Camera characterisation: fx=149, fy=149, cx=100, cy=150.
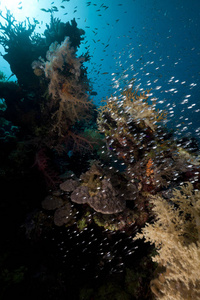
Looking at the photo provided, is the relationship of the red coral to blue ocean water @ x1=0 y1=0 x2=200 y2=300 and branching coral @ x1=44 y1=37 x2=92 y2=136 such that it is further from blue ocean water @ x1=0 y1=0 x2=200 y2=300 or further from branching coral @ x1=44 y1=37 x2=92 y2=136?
branching coral @ x1=44 y1=37 x2=92 y2=136

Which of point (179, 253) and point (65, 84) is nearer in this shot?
point (179, 253)

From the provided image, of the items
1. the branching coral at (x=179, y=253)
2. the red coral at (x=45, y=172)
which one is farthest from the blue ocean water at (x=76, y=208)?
the branching coral at (x=179, y=253)

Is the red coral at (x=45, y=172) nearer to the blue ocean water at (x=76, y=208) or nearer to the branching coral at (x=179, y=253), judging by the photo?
the blue ocean water at (x=76, y=208)

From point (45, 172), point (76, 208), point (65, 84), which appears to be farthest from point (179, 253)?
point (65, 84)

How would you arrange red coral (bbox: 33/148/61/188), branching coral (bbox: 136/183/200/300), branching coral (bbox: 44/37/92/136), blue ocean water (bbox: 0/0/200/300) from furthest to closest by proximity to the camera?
red coral (bbox: 33/148/61/188)
branching coral (bbox: 44/37/92/136)
blue ocean water (bbox: 0/0/200/300)
branching coral (bbox: 136/183/200/300)

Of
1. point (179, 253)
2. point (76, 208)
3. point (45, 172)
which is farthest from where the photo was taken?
point (45, 172)

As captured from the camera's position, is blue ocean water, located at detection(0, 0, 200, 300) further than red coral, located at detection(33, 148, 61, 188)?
No

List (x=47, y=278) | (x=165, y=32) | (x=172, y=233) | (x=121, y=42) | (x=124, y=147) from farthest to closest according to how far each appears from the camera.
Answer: (x=121, y=42), (x=165, y=32), (x=124, y=147), (x=47, y=278), (x=172, y=233)

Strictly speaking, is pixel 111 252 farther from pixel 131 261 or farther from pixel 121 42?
pixel 121 42

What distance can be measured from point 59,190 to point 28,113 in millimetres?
3790

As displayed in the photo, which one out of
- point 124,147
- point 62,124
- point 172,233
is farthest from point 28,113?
point 172,233

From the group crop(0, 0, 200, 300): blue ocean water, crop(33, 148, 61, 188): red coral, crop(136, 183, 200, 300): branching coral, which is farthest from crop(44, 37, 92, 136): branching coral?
crop(136, 183, 200, 300): branching coral

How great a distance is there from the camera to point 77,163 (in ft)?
29.1

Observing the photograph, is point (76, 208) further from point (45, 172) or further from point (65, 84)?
point (65, 84)
